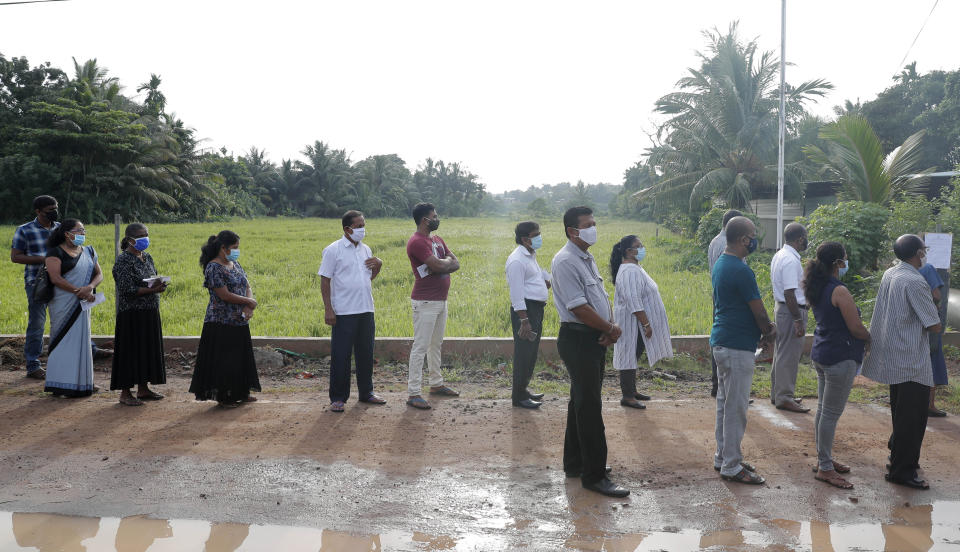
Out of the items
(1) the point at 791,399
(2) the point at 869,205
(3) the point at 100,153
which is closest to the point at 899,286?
(1) the point at 791,399

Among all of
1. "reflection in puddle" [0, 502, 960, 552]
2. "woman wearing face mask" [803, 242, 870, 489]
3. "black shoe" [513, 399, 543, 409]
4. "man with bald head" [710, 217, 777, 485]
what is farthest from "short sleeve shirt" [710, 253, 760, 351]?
"black shoe" [513, 399, 543, 409]

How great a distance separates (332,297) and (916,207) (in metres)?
9.50

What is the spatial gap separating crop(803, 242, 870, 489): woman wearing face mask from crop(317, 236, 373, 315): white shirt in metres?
3.69

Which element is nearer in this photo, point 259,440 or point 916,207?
point 259,440

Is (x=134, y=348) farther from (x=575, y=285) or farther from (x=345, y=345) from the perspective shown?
(x=575, y=285)

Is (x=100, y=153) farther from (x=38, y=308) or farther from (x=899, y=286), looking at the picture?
(x=899, y=286)

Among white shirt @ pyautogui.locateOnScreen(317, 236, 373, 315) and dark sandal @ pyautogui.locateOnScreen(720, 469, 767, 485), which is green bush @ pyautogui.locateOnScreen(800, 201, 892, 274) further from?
white shirt @ pyautogui.locateOnScreen(317, 236, 373, 315)

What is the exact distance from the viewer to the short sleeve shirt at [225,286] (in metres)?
6.34

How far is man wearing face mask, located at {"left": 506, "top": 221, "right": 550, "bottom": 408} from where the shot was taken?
20.9 ft

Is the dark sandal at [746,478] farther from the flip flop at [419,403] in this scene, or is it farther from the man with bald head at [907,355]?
the flip flop at [419,403]

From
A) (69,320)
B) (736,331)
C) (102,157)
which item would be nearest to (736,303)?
(736,331)

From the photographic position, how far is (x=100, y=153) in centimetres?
3338

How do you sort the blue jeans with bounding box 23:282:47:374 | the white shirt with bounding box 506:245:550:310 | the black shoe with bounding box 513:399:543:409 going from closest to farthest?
the white shirt with bounding box 506:245:550:310, the black shoe with bounding box 513:399:543:409, the blue jeans with bounding box 23:282:47:374

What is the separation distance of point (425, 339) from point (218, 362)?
6.17 ft
